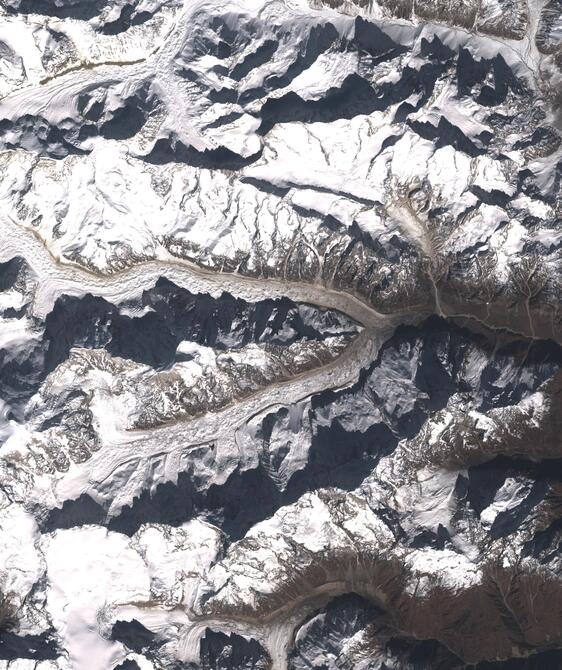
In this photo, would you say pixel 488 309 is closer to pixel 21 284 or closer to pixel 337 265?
pixel 337 265

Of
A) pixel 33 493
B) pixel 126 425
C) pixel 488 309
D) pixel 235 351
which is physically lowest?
pixel 33 493

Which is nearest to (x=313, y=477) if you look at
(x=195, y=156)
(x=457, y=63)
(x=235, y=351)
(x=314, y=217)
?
(x=235, y=351)

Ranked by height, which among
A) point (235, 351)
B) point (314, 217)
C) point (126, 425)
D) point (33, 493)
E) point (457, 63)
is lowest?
point (33, 493)

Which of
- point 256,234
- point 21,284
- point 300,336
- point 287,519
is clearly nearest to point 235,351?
point 300,336

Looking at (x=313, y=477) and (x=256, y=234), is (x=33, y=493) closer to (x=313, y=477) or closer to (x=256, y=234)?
(x=313, y=477)

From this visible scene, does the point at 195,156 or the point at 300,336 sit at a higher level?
the point at 195,156

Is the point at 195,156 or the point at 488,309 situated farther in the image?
the point at 195,156
